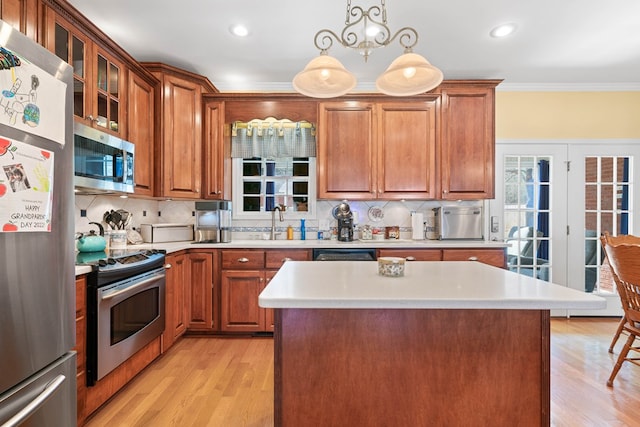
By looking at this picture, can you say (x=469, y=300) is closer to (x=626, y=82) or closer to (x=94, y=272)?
(x=94, y=272)

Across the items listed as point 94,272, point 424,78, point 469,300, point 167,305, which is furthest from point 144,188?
point 469,300

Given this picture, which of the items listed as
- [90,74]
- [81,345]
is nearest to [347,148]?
[90,74]

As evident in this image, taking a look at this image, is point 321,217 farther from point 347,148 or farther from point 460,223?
point 460,223

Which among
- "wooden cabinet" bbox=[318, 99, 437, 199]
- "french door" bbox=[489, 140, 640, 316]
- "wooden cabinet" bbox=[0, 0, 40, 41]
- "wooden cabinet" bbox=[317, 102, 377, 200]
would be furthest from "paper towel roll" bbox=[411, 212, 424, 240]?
"wooden cabinet" bbox=[0, 0, 40, 41]

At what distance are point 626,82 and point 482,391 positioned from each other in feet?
14.3

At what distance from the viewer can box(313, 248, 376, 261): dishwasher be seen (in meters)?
3.06

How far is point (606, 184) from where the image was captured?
3795 mm

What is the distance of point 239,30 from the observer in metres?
2.67

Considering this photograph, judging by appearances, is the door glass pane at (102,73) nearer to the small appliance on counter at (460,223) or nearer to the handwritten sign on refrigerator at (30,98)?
the handwritten sign on refrigerator at (30,98)

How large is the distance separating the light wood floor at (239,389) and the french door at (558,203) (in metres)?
0.97

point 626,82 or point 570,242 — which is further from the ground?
point 626,82

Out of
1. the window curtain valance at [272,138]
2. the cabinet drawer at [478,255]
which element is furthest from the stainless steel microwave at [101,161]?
the cabinet drawer at [478,255]

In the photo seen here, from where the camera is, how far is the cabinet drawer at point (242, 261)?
313cm

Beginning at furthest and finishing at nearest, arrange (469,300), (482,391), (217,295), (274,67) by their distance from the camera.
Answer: (274,67) → (217,295) → (482,391) → (469,300)
